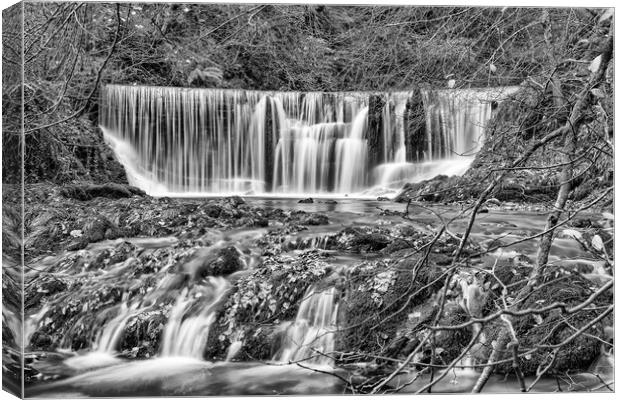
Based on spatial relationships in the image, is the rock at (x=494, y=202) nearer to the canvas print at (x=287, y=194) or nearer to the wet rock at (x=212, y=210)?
the canvas print at (x=287, y=194)

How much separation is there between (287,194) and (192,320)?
3.15 ft

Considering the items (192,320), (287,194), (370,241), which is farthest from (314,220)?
(192,320)

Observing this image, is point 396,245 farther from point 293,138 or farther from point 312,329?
point 293,138

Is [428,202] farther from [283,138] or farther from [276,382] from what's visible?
[276,382]

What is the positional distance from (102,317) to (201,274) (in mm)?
631

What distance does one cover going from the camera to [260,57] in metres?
4.64

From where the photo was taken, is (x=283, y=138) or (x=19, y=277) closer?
(x=19, y=277)

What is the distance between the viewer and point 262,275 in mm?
4602

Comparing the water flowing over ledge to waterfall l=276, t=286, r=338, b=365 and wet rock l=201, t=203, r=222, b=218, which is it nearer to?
wet rock l=201, t=203, r=222, b=218

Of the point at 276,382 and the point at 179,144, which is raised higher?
the point at 179,144

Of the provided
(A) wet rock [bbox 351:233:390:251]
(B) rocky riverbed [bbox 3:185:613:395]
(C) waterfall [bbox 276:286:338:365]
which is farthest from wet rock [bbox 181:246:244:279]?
(A) wet rock [bbox 351:233:390:251]

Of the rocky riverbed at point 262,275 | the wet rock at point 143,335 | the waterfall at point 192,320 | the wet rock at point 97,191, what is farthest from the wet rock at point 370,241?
the wet rock at point 97,191

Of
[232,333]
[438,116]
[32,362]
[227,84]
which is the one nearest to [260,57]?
[227,84]

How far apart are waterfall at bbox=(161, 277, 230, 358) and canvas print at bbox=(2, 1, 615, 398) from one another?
0.04 ft
